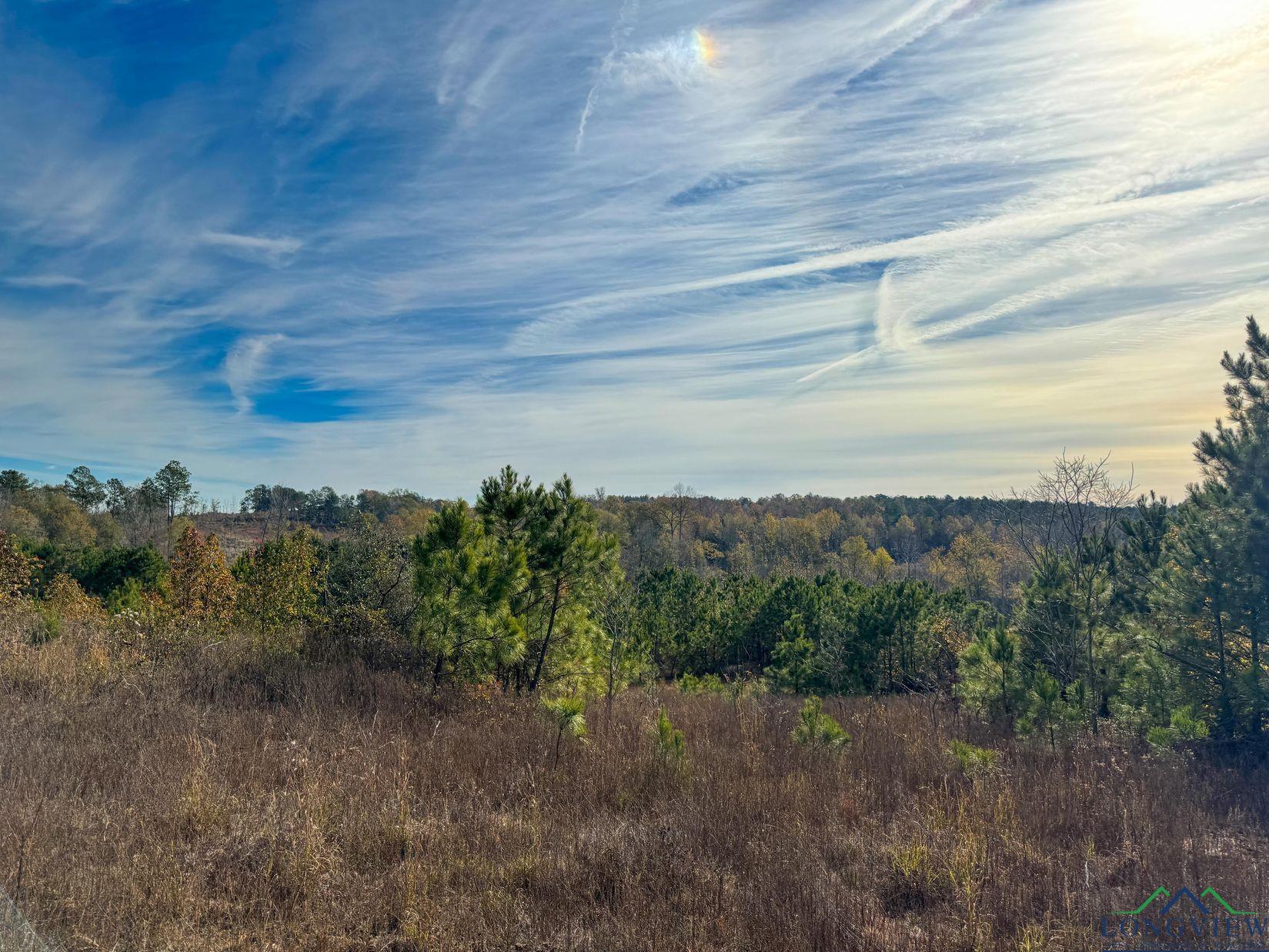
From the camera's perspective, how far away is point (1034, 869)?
4375 mm

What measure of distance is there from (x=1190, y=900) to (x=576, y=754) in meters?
4.75

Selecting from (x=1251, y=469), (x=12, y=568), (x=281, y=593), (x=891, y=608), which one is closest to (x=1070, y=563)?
(x=1251, y=469)

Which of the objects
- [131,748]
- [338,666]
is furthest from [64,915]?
[338,666]

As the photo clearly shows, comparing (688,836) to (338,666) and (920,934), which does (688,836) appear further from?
(338,666)

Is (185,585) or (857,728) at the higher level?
(185,585)

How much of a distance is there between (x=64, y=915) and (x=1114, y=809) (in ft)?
24.5

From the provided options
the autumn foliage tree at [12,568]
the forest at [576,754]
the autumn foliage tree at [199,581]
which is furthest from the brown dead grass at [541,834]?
the autumn foliage tree at [12,568]

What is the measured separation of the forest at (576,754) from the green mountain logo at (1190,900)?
186 mm

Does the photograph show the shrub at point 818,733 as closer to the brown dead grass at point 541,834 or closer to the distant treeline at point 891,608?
the brown dead grass at point 541,834

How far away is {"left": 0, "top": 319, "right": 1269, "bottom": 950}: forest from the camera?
378cm

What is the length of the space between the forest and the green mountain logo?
0.19 metres

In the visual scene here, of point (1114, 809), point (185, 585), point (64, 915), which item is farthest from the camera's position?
point (185, 585)

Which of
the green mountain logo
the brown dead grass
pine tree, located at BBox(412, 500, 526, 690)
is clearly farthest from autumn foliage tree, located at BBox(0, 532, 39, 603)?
the green mountain logo

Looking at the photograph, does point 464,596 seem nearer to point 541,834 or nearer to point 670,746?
point 670,746
